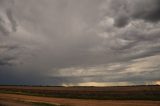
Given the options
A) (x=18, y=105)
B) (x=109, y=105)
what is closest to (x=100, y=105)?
(x=109, y=105)

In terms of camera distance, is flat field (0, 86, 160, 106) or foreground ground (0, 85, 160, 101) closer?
flat field (0, 86, 160, 106)

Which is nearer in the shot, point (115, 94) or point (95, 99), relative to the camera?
point (95, 99)

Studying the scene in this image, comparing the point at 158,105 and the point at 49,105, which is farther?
the point at 49,105

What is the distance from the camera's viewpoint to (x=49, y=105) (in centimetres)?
5847

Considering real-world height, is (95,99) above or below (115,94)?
below

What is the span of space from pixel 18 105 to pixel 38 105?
5311mm

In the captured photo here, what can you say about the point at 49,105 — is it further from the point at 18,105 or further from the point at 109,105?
the point at 109,105

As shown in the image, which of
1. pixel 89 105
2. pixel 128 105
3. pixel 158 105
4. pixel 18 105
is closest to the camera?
pixel 158 105

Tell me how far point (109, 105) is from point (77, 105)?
734cm

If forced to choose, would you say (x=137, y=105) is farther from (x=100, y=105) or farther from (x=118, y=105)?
(x=100, y=105)

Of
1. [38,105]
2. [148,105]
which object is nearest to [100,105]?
[148,105]

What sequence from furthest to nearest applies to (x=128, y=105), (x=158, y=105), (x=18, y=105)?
1. (x=18, y=105)
2. (x=128, y=105)
3. (x=158, y=105)

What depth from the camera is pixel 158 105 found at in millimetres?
49156

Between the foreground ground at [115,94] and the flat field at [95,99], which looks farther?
the foreground ground at [115,94]
